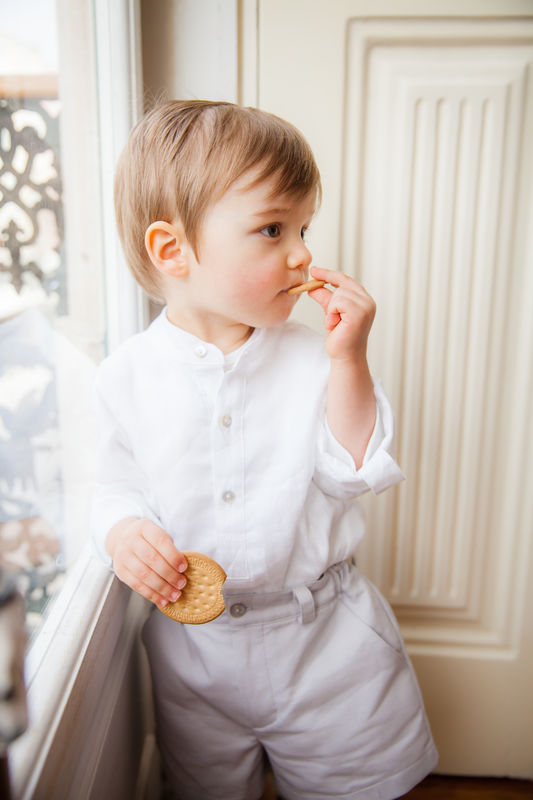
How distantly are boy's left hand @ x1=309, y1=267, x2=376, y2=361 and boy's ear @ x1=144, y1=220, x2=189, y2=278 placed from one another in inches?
6.2

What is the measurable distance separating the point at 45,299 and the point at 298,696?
24.0 inches

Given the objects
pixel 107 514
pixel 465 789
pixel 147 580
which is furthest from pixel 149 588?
pixel 465 789

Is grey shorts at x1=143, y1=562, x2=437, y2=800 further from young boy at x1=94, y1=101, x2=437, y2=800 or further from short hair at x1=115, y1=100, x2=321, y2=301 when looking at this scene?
short hair at x1=115, y1=100, x2=321, y2=301

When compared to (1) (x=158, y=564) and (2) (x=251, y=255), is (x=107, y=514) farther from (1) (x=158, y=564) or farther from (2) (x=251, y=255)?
(2) (x=251, y=255)

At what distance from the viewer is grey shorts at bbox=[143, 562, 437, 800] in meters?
0.81

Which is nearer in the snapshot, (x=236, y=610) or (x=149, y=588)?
(x=149, y=588)

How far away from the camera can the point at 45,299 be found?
0.79m

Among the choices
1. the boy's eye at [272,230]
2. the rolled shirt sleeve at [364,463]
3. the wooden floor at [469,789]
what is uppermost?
the boy's eye at [272,230]

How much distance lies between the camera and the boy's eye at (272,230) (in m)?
0.69

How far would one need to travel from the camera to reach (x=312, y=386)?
788 mm

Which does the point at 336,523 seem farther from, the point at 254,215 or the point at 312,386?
the point at 254,215

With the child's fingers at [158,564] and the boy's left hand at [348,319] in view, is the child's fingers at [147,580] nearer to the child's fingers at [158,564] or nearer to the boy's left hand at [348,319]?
the child's fingers at [158,564]

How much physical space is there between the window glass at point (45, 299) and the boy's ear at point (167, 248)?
0.15 meters

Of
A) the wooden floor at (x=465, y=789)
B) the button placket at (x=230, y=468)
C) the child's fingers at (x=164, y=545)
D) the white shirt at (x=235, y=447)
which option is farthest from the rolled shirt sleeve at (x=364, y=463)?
the wooden floor at (x=465, y=789)
